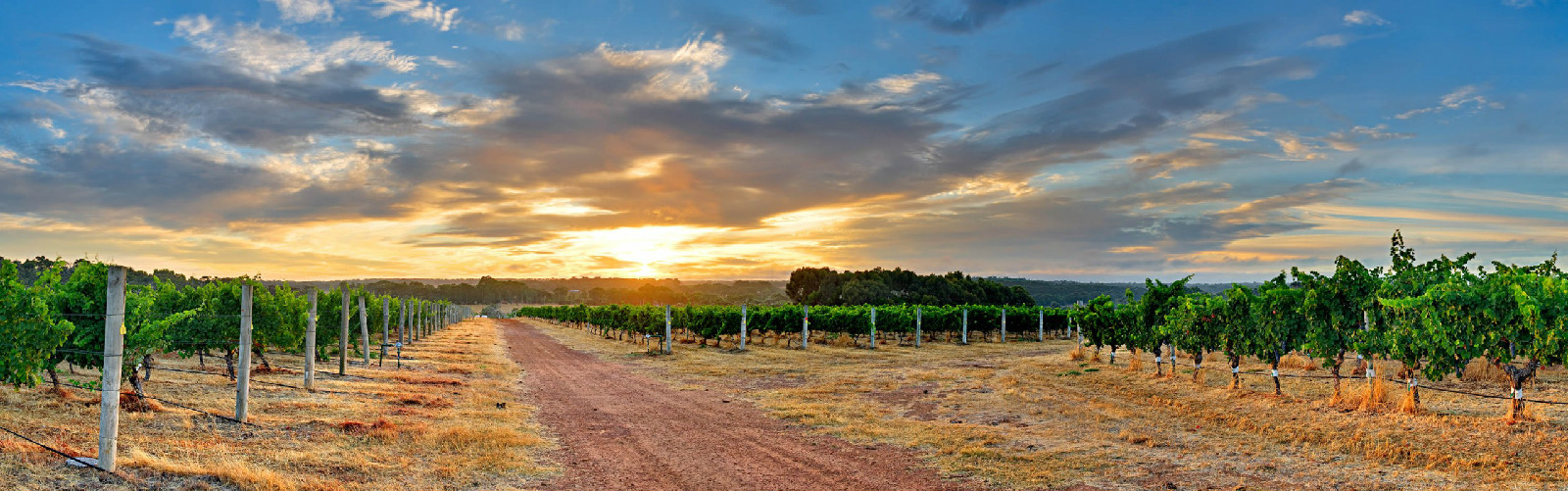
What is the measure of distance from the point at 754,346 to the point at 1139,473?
1289 inches

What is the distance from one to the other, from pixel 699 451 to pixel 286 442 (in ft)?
19.7

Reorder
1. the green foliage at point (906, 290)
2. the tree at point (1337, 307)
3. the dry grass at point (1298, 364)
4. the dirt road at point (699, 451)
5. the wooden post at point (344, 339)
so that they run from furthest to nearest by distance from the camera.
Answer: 1. the green foliage at point (906, 290)
2. the dry grass at point (1298, 364)
3. the wooden post at point (344, 339)
4. the tree at point (1337, 307)
5. the dirt road at point (699, 451)

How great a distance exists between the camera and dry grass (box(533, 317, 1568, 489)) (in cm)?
1040

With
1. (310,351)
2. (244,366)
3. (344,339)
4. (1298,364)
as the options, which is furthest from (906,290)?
(244,366)

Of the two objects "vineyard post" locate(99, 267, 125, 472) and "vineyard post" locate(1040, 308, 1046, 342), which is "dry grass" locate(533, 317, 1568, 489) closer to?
"vineyard post" locate(99, 267, 125, 472)

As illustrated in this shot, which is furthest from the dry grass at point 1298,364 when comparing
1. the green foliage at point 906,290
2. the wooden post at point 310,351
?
the green foliage at point 906,290

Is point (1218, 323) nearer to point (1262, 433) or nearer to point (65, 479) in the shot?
point (1262, 433)

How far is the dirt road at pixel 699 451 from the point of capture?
34.0ft

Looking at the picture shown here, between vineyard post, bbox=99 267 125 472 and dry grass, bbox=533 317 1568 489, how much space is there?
32.8 feet

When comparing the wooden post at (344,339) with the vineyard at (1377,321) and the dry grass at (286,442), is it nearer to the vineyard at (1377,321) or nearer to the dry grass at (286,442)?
the dry grass at (286,442)

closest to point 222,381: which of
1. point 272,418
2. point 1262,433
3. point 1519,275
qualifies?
point 272,418

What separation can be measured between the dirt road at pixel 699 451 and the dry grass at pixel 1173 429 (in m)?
0.81

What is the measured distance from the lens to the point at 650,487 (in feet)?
32.8

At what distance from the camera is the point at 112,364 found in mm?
9297
